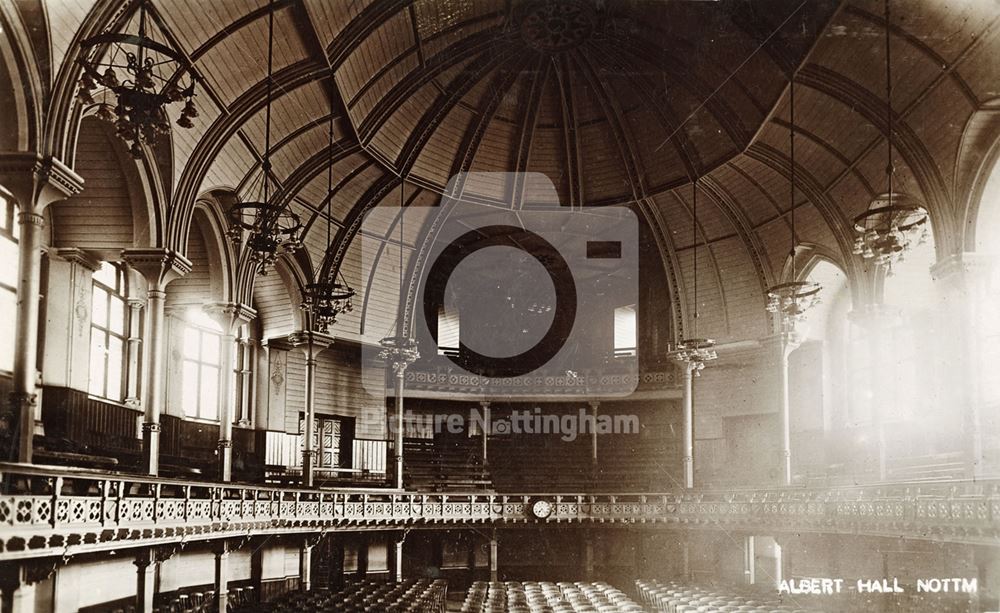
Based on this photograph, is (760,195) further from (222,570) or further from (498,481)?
(222,570)

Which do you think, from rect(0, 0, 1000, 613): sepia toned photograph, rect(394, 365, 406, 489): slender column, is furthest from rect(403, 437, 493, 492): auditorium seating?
rect(394, 365, 406, 489): slender column

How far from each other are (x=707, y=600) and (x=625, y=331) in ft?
48.2

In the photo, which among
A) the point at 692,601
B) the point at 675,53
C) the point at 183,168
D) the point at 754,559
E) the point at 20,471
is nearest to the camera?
the point at 20,471

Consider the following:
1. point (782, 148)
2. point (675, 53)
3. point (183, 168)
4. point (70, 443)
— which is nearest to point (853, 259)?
point (782, 148)

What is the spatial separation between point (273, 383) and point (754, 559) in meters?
14.8

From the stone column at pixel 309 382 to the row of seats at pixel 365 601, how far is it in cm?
520

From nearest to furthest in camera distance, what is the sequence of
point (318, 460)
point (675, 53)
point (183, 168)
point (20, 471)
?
point (20, 471), point (183, 168), point (675, 53), point (318, 460)

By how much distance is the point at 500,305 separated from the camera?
31.0 meters

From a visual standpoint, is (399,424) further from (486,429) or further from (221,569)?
(221,569)

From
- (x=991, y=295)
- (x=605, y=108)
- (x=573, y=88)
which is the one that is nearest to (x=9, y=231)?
(x=573, y=88)

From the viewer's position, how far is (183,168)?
681 inches

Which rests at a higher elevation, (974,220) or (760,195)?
(760,195)

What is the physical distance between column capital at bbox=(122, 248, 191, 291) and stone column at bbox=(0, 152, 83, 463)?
421 cm

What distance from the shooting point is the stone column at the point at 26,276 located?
11789mm
